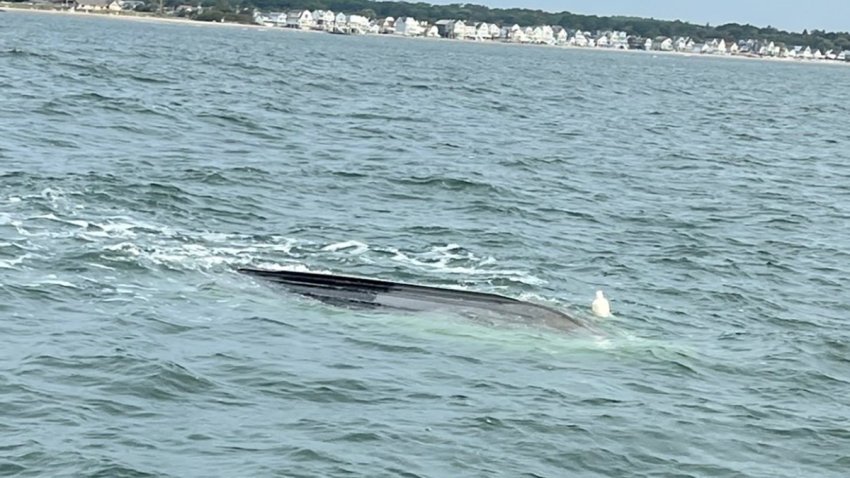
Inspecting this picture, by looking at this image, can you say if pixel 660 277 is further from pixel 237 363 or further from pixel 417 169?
pixel 417 169

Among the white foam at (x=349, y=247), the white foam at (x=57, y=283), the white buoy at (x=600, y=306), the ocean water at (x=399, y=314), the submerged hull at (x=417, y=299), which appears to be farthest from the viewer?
the white foam at (x=349, y=247)

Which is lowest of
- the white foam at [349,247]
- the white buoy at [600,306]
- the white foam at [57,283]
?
the white foam at [349,247]

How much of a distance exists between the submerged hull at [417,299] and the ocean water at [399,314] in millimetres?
379

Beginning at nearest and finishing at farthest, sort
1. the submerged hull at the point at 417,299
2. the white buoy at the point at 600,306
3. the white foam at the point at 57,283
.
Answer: the submerged hull at the point at 417,299
the white foam at the point at 57,283
the white buoy at the point at 600,306

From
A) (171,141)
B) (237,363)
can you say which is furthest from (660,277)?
(171,141)

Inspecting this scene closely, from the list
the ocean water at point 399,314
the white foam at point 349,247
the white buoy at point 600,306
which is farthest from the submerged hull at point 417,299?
the white foam at point 349,247

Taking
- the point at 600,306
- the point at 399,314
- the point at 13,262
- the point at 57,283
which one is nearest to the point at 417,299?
the point at 399,314

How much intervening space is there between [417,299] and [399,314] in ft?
1.55

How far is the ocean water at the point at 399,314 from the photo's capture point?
16.1 m

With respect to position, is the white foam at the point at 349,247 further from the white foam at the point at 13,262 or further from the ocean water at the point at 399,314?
the white foam at the point at 13,262

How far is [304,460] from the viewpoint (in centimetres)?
1525

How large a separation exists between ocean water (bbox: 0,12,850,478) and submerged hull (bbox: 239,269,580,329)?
0.38 meters

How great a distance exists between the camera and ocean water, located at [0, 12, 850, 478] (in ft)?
53.0

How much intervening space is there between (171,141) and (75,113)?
241 inches
